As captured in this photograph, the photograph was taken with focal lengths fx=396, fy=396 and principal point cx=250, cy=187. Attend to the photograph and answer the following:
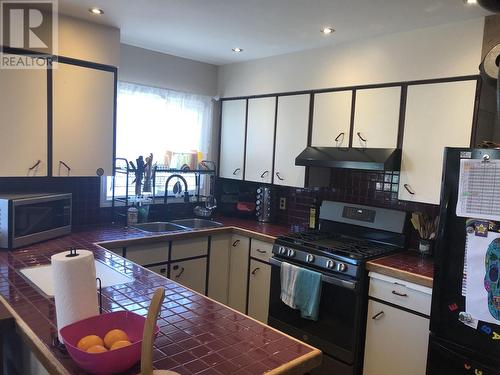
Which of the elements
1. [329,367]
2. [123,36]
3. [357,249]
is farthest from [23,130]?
[329,367]

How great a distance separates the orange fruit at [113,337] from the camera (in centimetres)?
113

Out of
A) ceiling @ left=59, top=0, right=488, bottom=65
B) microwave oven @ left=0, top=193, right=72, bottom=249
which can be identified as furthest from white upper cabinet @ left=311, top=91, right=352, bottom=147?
microwave oven @ left=0, top=193, right=72, bottom=249

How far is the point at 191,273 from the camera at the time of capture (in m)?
3.17

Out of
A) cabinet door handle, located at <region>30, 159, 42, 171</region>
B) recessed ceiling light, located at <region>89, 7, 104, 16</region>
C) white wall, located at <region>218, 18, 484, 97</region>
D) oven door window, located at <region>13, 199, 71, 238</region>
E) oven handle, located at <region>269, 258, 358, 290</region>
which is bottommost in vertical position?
oven handle, located at <region>269, 258, 358, 290</region>

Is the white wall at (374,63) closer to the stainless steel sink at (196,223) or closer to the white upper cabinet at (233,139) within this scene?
the white upper cabinet at (233,139)

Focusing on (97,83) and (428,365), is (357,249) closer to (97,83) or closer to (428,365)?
(428,365)

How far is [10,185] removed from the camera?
8.90 feet

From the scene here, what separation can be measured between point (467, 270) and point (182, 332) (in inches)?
53.9

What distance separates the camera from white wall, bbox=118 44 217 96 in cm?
332

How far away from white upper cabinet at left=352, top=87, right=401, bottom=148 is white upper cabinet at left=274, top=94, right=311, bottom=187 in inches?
18.1

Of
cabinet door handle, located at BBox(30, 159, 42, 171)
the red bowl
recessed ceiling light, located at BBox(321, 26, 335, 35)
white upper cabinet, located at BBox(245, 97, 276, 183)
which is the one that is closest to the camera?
the red bowl

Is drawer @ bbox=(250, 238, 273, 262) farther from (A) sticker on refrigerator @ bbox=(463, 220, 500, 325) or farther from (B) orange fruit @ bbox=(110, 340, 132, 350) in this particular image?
(B) orange fruit @ bbox=(110, 340, 132, 350)

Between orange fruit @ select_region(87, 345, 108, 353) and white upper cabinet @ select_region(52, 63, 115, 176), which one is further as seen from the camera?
white upper cabinet @ select_region(52, 63, 115, 176)

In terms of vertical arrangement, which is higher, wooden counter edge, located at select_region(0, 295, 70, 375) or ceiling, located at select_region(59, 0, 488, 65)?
ceiling, located at select_region(59, 0, 488, 65)
